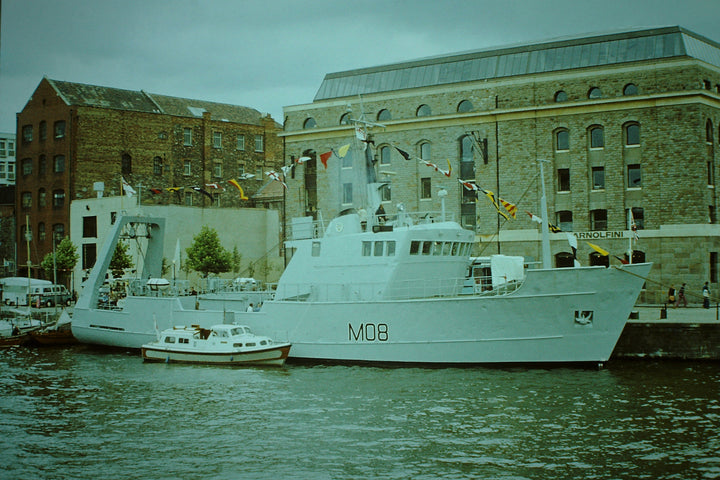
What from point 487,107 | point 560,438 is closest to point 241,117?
point 487,107

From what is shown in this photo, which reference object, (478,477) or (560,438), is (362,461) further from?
(560,438)

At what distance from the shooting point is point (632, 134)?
40.2 meters

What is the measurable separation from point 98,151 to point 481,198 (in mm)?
27047

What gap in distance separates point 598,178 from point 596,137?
6.93 ft

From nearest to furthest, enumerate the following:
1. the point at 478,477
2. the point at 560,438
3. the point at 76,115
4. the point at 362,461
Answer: the point at 478,477, the point at 362,461, the point at 560,438, the point at 76,115

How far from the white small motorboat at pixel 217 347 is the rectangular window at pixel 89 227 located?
2572cm

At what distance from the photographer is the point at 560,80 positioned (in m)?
41.2

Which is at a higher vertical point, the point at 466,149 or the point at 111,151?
the point at 111,151

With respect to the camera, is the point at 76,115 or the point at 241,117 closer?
the point at 76,115

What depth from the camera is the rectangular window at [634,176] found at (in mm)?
39963

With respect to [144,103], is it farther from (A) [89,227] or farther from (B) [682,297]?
(B) [682,297]

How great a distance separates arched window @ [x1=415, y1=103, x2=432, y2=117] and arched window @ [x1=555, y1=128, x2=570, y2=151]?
7328 millimetres

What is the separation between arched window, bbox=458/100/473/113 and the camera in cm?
4375

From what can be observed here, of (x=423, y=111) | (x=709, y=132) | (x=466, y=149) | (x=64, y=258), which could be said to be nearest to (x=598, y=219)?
Result: (x=709, y=132)
